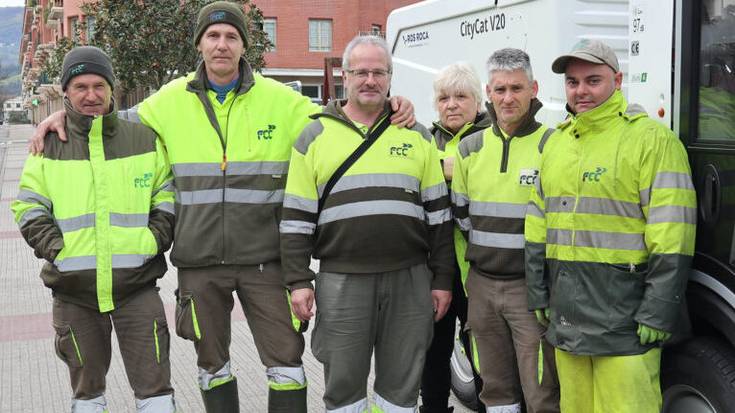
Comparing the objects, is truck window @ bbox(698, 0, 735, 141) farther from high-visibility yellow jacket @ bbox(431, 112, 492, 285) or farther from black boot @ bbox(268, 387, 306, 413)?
black boot @ bbox(268, 387, 306, 413)

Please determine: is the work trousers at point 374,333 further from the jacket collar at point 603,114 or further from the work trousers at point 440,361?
the jacket collar at point 603,114

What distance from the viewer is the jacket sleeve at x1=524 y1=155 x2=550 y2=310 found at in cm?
359

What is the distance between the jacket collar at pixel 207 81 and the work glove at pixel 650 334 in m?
2.22

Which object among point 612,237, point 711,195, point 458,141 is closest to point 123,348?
point 458,141

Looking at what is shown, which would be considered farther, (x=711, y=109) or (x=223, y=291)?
(x=223, y=291)

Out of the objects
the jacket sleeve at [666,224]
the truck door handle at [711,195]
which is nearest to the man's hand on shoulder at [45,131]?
the jacket sleeve at [666,224]

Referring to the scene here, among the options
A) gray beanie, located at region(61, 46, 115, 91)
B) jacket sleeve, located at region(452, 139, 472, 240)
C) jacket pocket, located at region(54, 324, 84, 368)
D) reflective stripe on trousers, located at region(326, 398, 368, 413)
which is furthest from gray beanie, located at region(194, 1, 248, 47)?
reflective stripe on trousers, located at region(326, 398, 368, 413)

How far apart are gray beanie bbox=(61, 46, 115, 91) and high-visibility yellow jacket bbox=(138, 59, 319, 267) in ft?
0.99

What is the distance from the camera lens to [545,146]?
3.64 metres

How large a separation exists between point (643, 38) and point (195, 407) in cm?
366

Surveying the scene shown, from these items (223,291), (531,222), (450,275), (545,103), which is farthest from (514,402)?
(545,103)

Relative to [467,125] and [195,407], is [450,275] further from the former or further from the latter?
[195,407]

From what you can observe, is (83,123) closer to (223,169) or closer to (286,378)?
(223,169)

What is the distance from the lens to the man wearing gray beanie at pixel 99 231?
13.0 feet
